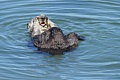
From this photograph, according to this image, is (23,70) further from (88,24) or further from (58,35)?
(88,24)

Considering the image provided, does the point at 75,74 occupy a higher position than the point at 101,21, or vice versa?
the point at 101,21

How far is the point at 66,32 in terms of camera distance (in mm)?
13359

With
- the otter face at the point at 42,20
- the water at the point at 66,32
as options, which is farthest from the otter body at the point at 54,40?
the water at the point at 66,32

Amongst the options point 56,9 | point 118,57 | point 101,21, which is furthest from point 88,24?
point 118,57

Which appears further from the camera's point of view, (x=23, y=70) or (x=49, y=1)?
(x=49, y=1)

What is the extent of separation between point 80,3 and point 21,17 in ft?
7.15

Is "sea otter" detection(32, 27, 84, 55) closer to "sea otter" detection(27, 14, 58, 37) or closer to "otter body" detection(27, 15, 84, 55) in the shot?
"otter body" detection(27, 15, 84, 55)

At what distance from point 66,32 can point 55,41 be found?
1519mm

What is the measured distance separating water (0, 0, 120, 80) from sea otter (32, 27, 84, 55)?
16 cm

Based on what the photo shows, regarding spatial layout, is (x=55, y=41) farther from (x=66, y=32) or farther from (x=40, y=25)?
(x=66, y=32)

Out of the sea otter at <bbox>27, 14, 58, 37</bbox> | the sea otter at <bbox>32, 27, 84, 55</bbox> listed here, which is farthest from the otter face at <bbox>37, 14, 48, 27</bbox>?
the sea otter at <bbox>32, 27, 84, 55</bbox>

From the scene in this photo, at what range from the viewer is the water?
1080cm

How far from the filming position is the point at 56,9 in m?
15.2

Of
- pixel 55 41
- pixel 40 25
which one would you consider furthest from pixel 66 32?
pixel 55 41
